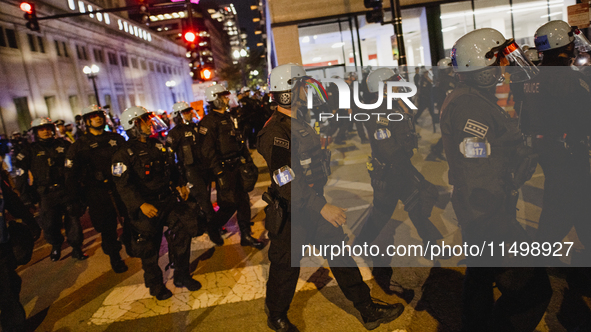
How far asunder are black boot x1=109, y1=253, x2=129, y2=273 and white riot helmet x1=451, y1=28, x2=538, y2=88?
15.9 ft

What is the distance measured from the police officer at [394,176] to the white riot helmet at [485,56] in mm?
1372

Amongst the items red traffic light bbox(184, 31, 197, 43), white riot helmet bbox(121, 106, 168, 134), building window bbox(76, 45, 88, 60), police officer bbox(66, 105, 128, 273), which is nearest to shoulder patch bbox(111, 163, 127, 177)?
white riot helmet bbox(121, 106, 168, 134)

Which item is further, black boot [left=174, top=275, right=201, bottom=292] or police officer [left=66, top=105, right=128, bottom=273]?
police officer [left=66, top=105, right=128, bottom=273]

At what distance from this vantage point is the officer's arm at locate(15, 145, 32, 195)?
617 cm

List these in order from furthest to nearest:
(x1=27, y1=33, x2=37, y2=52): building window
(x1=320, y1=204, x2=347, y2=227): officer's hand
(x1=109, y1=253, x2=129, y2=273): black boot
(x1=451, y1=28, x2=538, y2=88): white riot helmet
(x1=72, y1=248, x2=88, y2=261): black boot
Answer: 1. (x1=27, y1=33, x2=37, y2=52): building window
2. (x1=72, y1=248, x2=88, y2=261): black boot
3. (x1=109, y1=253, x2=129, y2=273): black boot
4. (x1=320, y1=204, x2=347, y2=227): officer's hand
5. (x1=451, y1=28, x2=538, y2=88): white riot helmet

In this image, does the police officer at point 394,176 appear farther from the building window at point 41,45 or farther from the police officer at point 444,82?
the building window at point 41,45

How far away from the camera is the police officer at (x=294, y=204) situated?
9.55 feet

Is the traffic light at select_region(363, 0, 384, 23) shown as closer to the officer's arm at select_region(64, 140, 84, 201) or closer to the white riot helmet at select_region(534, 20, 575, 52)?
the white riot helmet at select_region(534, 20, 575, 52)

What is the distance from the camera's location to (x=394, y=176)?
4.03 meters

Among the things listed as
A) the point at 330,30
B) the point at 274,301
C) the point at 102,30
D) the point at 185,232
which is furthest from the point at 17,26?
the point at 274,301

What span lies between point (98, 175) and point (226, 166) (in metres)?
1.74

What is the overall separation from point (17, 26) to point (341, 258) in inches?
1213

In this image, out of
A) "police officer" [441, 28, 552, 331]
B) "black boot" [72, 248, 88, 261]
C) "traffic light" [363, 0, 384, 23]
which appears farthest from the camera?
"traffic light" [363, 0, 384, 23]

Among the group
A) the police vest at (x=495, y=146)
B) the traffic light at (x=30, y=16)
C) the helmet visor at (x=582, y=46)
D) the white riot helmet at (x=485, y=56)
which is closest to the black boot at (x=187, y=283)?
the police vest at (x=495, y=146)
